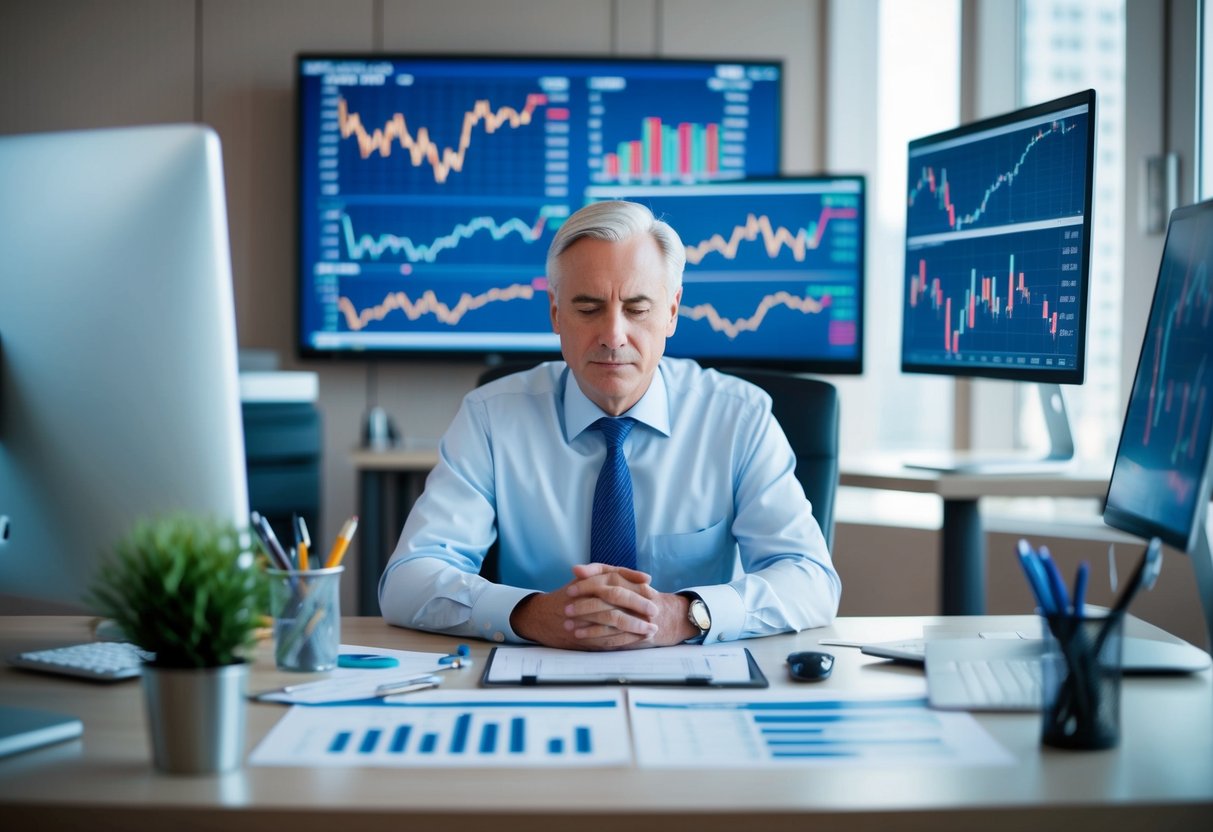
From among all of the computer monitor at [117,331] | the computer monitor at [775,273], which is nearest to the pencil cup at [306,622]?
the computer monitor at [117,331]

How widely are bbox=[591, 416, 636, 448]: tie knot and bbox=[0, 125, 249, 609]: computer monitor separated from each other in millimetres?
715

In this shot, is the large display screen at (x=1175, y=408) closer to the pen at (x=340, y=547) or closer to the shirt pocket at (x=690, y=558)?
the shirt pocket at (x=690, y=558)

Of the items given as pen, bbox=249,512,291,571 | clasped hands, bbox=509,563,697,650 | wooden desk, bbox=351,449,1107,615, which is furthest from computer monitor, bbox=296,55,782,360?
pen, bbox=249,512,291,571

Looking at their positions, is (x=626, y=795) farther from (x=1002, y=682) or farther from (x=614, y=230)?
(x=614, y=230)

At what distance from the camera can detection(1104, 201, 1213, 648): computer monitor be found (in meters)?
1.05

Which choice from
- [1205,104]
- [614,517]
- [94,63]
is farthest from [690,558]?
[94,63]

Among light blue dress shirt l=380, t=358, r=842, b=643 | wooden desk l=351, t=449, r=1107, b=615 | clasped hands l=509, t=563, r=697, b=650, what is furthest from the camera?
wooden desk l=351, t=449, r=1107, b=615

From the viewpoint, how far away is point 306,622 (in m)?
1.19

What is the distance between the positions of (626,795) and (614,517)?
0.84 meters

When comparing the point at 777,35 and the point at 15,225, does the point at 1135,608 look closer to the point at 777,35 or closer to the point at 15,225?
the point at 777,35

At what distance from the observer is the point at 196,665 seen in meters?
0.89

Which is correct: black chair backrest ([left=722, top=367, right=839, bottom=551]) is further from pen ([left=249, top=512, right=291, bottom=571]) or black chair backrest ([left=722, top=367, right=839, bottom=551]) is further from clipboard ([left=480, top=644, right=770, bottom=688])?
pen ([left=249, top=512, right=291, bottom=571])

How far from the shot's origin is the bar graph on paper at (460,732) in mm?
918

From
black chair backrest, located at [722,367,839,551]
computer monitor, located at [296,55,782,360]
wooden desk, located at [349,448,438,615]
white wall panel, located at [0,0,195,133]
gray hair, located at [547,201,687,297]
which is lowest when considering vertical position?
wooden desk, located at [349,448,438,615]
